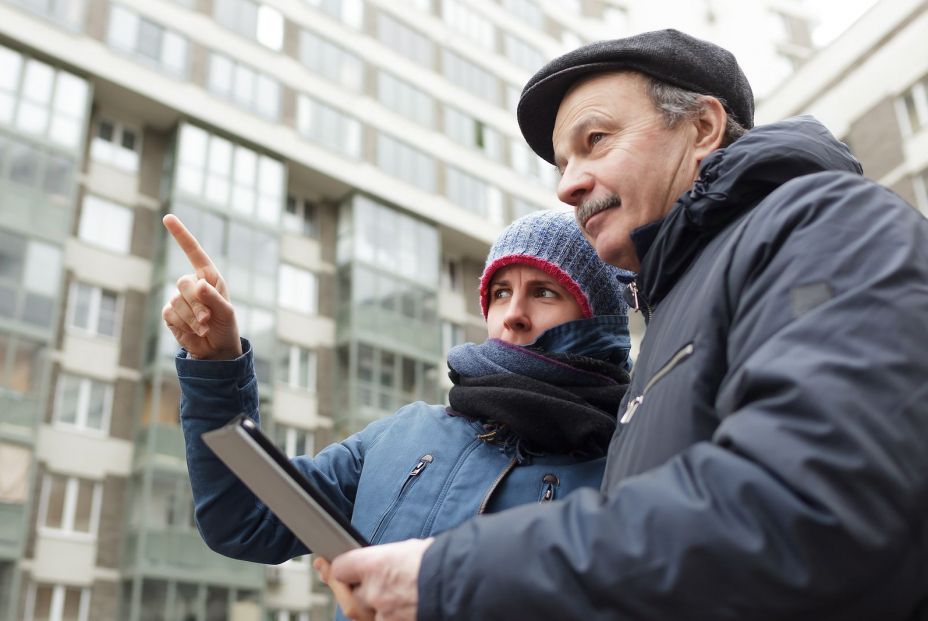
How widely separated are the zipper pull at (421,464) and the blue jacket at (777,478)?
3.58ft

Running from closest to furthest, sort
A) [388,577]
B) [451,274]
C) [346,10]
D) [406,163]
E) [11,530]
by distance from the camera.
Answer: [388,577], [11,530], [406,163], [346,10], [451,274]

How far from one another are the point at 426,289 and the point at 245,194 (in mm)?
6070

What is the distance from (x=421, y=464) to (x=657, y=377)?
105cm

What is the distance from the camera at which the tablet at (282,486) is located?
5.06ft

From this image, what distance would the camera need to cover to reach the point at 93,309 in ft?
73.8

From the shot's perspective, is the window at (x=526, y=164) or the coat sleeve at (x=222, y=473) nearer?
the coat sleeve at (x=222, y=473)

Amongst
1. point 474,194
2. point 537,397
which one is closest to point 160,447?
point 474,194

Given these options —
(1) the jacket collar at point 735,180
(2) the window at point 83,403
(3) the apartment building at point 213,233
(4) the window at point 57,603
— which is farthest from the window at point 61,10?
(1) the jacket collar at point 735,180

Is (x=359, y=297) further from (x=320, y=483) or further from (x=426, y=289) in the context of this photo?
(x=320, y=483)

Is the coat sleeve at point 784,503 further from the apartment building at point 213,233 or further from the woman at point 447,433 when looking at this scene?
the apartment building at point 213,233

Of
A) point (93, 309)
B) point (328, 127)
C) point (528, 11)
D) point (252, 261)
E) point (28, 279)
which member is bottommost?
point (93, 309)

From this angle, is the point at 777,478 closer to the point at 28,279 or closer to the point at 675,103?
the point at 675,103

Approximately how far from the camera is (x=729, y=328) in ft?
5.30

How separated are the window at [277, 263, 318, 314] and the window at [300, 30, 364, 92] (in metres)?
6.05
